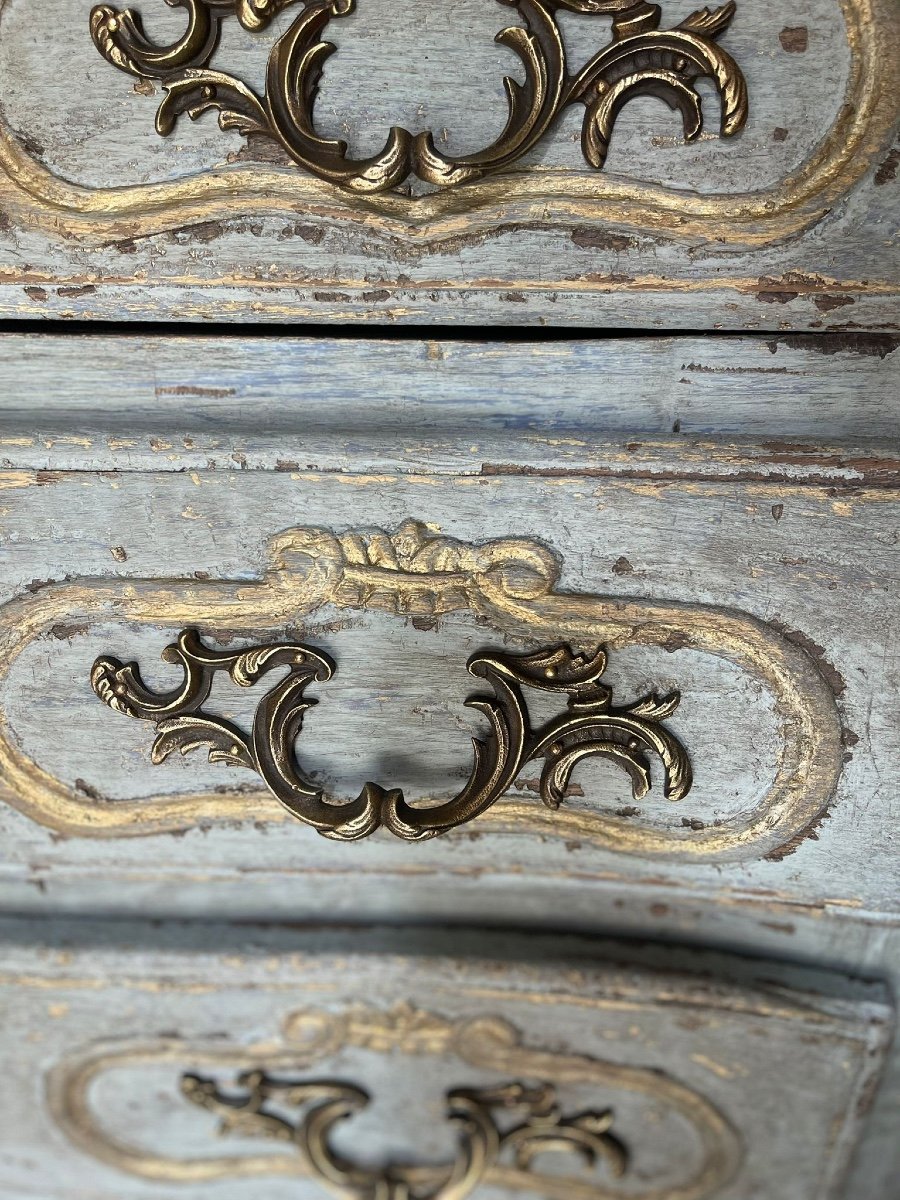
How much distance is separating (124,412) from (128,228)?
0.06 meters

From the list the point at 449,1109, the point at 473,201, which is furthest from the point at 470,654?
the point at 449,1109

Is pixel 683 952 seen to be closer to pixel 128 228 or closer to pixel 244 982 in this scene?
pixel 244 982

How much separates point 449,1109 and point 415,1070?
28 millimetres

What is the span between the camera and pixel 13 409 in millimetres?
342

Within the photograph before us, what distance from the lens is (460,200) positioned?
1.00 feet

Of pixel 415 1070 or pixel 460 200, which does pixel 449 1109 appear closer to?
pixel 415 1070

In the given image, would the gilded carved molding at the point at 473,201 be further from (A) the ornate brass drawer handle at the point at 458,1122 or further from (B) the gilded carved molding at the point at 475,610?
(A) the ornate brass drawer handle at the point at 458,1122

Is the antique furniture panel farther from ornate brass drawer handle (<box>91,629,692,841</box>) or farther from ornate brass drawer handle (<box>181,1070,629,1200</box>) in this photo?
ornate brass drawer handle (<box>181,1070,629,1200</box>)

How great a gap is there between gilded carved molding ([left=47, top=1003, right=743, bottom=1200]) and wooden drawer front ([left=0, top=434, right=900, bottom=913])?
98 mm

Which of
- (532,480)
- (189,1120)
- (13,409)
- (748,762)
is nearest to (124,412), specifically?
(13,409)

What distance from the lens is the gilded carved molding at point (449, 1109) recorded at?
47 centimetres

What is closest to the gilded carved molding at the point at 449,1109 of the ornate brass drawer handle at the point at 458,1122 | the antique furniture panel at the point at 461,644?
the ornate brass drawer handle at the point at 458,1122

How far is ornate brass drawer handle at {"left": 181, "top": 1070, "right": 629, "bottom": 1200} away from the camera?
48 cm

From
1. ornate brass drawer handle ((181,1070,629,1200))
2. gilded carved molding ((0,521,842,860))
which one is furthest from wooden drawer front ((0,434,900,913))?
ornate brass drawer handle ((181,1070,629,1200))
